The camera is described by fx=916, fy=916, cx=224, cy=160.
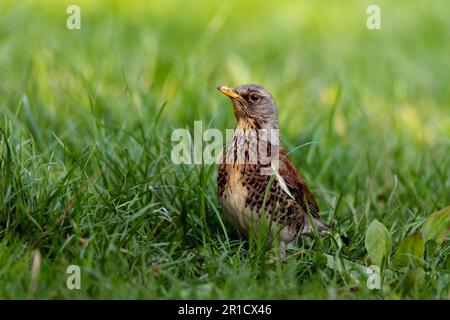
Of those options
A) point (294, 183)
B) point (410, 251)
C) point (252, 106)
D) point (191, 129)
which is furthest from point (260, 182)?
point (191, 129)

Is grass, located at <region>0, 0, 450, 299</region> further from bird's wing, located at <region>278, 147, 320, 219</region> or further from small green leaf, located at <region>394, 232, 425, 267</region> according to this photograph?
bird's wing, located at <region>278, 147, 320, 219</region>

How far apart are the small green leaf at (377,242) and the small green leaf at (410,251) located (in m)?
0.08

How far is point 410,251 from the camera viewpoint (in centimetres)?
488

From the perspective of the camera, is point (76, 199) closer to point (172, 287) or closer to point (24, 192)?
point (24, 192)

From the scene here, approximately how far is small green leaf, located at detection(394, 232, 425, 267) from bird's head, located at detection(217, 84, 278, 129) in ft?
3.61

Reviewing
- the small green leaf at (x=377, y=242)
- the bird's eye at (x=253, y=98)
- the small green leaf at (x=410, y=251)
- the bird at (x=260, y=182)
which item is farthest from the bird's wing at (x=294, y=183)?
the small green leaf at (x=410, y=251)

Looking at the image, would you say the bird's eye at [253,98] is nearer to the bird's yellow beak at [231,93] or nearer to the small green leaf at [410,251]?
the bird's yellow beak at [231,93]

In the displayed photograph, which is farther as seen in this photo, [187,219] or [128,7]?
[128,7]

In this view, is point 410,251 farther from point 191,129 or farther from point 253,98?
point 191,129

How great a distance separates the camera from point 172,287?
14.3 feet

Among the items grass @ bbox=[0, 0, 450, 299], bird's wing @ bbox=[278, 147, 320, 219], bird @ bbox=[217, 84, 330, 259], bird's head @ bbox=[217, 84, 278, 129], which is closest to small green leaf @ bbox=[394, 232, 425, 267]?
grass @ bbox=[0, 0, 450, 299]

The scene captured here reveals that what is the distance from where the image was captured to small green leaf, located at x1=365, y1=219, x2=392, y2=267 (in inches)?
A: 190
